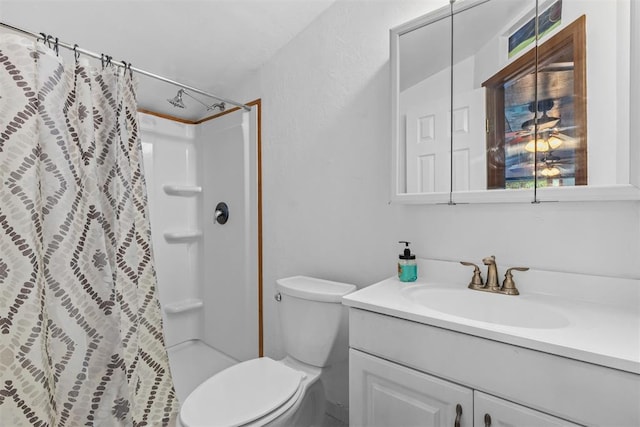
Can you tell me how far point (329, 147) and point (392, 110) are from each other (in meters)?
0.43

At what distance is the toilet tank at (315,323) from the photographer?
1.36 meters

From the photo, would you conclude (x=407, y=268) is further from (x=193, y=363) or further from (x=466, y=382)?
(x=193, y=363)

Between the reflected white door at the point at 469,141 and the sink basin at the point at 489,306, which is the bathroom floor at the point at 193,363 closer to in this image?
the sink basin at the point at 489,306

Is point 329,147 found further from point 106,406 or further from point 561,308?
point 106,406

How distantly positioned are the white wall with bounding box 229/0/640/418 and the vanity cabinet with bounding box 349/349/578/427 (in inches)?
20.5

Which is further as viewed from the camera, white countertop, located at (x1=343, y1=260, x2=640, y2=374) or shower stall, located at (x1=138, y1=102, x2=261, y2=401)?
shower stall, located at (x1=138, y1=102, x2=261, y2=401)

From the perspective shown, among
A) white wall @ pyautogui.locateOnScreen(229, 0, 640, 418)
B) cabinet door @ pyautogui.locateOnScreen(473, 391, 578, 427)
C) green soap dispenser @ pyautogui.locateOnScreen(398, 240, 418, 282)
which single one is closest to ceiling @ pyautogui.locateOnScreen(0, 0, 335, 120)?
white wall @ pyautogui.locateOnScreen(229, 0, 640, 418)

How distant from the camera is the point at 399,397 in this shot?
965 mm

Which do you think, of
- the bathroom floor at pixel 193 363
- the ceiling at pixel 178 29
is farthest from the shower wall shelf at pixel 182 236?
the ceiling at pixel 178 29

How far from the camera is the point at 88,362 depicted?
1.12 m

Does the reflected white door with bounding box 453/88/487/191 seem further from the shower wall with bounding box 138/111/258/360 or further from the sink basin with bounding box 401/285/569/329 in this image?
the shower wall with bounding box 138/111/258/360

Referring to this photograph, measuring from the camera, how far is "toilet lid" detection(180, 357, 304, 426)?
3.46 feet

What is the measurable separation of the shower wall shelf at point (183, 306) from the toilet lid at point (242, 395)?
1276 millimetres

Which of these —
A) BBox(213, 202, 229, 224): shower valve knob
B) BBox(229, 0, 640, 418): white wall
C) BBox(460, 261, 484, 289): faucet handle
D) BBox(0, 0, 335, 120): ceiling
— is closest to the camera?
BBox(229, 0, 640, 418): white wall
